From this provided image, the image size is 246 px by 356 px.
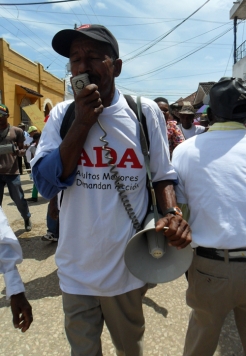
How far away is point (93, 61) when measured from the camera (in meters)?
1.57

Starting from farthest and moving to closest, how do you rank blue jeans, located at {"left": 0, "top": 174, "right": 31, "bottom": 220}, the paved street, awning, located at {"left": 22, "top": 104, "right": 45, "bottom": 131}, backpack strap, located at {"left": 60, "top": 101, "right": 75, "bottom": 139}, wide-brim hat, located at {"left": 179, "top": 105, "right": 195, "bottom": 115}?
awning, located at {"left": 22, "top": 104, "right": 45, "bottom": 131} < wide-brim hat, located at {"left": 179, "top": 105, "right": 195, "bottom": 115} < blue jeans, located at {"left": 0, "top": 174, "right": 31, "bottom": 220} < the paved street < backpack strap, located at {"left": 60, "top": 101, "right": 75, "bottom": 139}

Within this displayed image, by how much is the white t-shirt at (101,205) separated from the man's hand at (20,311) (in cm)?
22

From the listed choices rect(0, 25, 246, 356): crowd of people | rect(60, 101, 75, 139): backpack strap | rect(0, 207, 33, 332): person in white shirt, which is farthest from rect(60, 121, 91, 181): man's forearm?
rect(0, 207, 33, 332): person in white shirt

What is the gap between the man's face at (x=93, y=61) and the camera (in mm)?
1568

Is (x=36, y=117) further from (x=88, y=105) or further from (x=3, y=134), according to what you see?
(x=88, y=105)

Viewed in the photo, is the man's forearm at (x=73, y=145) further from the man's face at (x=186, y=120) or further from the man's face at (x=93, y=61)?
the man's face at (x=186, y=120)

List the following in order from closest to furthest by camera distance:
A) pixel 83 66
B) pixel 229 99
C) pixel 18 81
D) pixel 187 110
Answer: pixel 83 66, pixel 229 99, pixel 187 110, pixel 18 81

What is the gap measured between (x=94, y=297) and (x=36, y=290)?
70.5 inches

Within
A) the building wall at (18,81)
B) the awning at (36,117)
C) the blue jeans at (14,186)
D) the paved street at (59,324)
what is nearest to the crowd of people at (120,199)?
the paved street at (59,324)

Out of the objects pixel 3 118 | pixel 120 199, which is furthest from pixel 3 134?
pixel 120 199

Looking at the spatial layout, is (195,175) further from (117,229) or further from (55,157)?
(55,157)

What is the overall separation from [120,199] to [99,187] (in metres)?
0.12

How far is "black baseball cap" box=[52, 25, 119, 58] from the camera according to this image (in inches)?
60.7

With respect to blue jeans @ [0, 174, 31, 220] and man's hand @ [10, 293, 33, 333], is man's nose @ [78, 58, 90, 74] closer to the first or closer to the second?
man's hand @ [10, 293, 33, 333]
